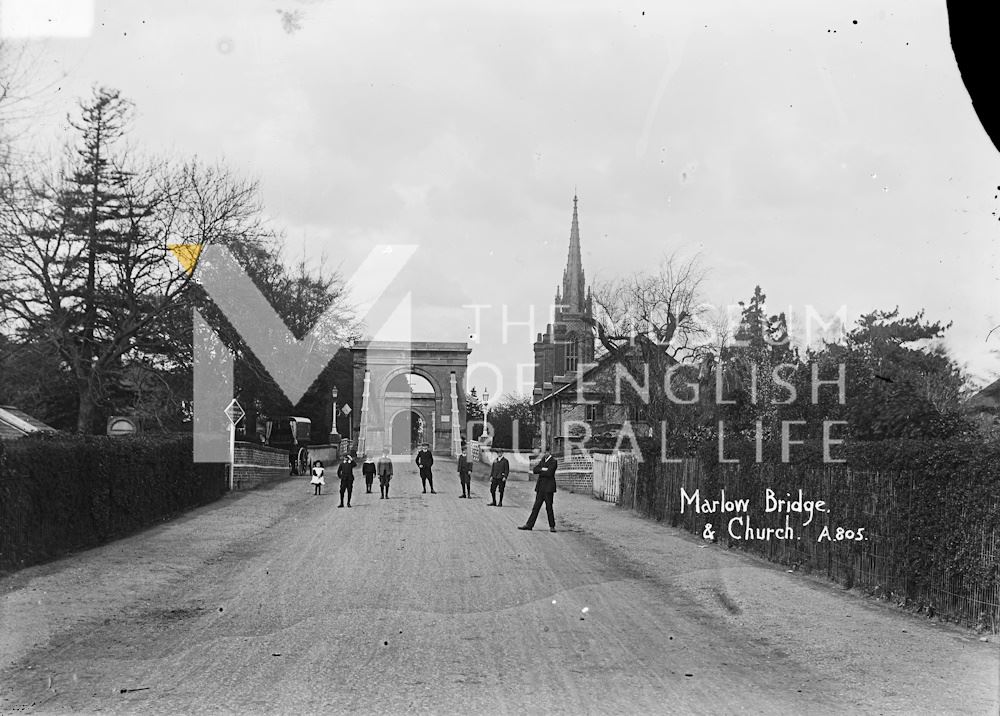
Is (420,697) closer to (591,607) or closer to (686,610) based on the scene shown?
(591,607)

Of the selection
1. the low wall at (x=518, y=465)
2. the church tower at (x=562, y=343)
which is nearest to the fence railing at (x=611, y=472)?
the low wall at (x=518, y=465)

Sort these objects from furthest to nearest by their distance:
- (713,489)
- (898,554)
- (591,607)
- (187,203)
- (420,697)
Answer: (187,203) → (713,489) → (898,554) → (591,607) → (420,697)

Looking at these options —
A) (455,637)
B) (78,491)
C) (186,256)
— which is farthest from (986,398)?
(455,637)

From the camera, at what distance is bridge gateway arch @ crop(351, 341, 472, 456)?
78.1 metres

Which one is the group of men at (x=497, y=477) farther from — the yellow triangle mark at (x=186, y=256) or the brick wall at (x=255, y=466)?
the yellow triangle mark at (x=186, y=256)

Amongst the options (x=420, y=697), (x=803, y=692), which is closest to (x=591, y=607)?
(x=803, y=692)

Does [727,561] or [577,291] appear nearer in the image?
[727,561]

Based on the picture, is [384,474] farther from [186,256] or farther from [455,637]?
[455,637]

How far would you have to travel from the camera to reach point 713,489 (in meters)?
18.8

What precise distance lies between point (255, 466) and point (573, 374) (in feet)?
199

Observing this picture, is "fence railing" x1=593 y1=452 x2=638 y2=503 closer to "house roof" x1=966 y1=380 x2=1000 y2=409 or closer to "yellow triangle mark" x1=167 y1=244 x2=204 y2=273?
"house roof" x1=966 y1=380 x2=1000 y2=409

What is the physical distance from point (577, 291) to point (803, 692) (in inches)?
3590

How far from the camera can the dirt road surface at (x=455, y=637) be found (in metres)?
6.13

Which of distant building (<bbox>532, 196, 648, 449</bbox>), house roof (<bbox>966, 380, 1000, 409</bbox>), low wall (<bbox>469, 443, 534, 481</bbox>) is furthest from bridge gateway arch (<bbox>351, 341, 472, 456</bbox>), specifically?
house roof (<bbox>966, 380, 1000, 409</bbox>)
